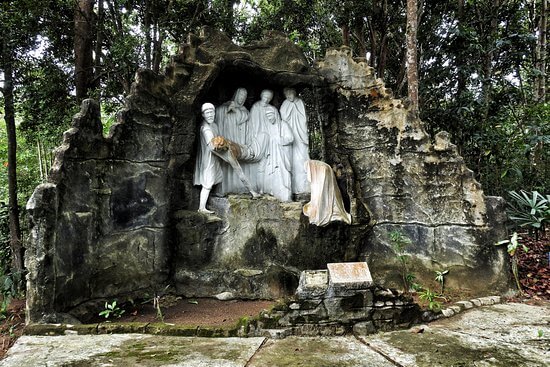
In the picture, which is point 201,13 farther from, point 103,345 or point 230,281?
point 103,345

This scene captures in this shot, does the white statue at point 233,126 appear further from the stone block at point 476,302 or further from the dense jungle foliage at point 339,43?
the stone block at point 476,302

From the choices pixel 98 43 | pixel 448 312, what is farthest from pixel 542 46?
pixel 98 43

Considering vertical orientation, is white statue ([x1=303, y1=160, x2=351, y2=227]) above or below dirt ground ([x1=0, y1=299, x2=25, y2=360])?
above

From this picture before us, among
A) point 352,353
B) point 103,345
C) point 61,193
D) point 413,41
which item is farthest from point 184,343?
point 413,41

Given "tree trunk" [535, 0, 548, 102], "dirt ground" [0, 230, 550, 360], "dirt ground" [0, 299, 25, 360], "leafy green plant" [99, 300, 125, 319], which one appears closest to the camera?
"dirt ground" [0, 299, 25, 360]

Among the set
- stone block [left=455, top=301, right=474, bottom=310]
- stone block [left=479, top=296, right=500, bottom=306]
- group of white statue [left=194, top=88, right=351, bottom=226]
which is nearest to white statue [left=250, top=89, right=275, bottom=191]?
group of white statue [left=194, top=88, right=351, bottom=226]

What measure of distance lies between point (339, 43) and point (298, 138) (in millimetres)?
4771

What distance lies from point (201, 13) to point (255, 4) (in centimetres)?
Answer: 232

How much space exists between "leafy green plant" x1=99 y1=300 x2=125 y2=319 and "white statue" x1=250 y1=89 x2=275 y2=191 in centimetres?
266

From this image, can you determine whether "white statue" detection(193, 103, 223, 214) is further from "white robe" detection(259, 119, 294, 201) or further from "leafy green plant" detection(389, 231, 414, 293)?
"leafy green plant" detection(389, 231, 414, 293)

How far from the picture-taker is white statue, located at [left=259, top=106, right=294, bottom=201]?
6.33 meters

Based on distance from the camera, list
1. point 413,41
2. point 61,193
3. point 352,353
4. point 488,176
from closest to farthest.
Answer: point 352,353 → point 61,193 → point 413,41 → point 488,176

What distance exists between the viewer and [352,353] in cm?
343

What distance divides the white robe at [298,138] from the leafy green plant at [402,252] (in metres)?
1.59
